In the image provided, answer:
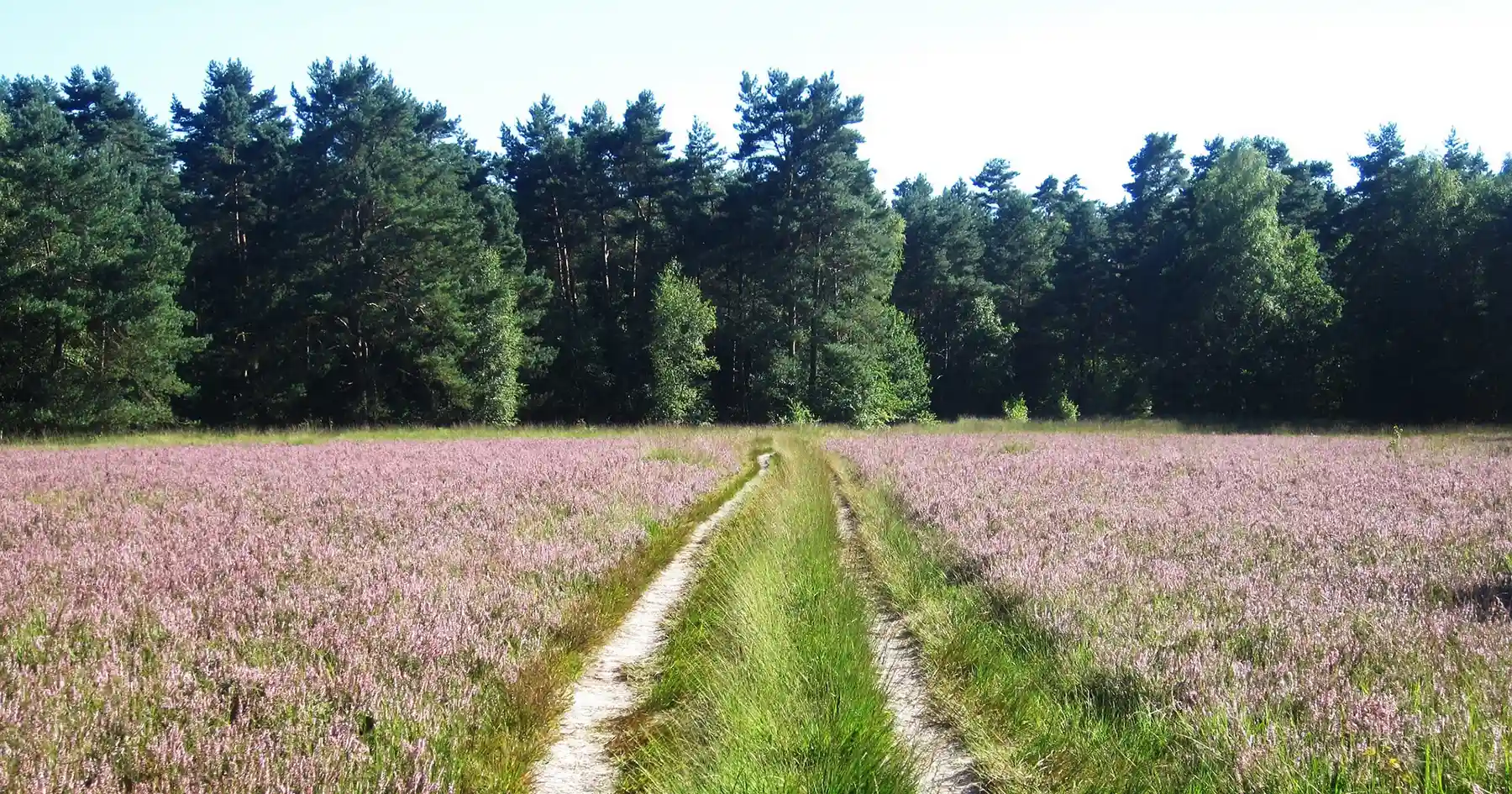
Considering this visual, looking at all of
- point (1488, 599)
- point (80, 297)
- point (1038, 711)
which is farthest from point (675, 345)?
point (1038, 711)

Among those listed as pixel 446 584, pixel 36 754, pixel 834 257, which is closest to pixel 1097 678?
pixel 446 584

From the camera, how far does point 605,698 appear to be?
5750 millimetres

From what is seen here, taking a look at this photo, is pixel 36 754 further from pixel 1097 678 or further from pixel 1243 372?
pixel 1243 372

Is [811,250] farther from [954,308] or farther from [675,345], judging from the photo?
[954,308]

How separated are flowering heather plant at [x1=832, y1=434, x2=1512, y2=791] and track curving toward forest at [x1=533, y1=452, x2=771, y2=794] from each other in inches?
125

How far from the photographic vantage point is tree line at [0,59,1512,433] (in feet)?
127

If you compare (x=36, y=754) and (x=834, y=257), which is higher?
(x=834, y=257)

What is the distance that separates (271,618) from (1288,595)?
799 centimetres

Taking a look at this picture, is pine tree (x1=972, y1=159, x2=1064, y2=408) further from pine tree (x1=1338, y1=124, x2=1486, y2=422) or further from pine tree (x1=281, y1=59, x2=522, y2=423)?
pine tree (x1=281, y1=59, x2=522, y2=423)

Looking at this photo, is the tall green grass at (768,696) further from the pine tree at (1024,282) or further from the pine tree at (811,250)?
the pine tree at (1024,282)

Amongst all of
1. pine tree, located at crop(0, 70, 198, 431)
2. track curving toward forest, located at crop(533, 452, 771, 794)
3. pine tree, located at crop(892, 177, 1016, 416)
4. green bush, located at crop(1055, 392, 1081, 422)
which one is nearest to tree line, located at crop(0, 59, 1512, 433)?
pine tree, located at crop(0, 70, 198, 431)

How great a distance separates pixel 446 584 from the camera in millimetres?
7312

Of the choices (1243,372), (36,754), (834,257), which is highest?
(834,257)

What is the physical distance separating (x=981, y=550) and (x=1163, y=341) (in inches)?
2244
